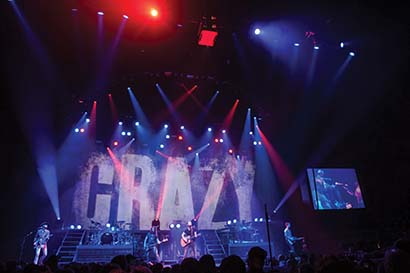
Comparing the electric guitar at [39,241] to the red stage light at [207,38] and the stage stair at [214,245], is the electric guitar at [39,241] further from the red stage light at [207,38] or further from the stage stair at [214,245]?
the red stage light at [207,38]

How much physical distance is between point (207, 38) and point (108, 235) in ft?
26.7

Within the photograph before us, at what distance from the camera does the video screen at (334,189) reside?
14.1m

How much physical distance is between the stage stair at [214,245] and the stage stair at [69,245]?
17.0 ft

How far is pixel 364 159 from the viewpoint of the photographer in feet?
50.5

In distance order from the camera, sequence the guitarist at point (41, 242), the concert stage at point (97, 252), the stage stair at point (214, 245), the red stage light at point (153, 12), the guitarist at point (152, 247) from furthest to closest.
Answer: the stage stair at point (214, 245) < the guitarist at point (152, 247) < the concert stage at point (97, 252) < the guitarist at point (41, 242) < the red stage light at point (153, 12)

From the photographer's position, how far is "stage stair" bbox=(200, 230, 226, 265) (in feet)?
42.7

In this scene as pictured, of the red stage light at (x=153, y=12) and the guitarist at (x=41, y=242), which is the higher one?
the red stage light at (x=153, y=12)

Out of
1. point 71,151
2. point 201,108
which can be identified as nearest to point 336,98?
point 201,108

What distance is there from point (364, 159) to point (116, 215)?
12.1m

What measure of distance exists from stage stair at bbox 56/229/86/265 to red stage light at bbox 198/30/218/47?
28.8ft

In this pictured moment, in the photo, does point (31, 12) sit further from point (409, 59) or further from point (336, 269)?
point (409, 59)

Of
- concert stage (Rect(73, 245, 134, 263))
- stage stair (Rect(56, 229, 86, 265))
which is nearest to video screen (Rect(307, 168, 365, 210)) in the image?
concert stage (Rect(73, 245, 134, 263))

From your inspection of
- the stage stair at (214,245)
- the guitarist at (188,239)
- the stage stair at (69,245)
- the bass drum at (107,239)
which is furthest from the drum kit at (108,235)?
the stage stair at (214,245)

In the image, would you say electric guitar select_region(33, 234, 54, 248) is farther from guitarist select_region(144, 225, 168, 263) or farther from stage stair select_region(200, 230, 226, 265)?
stage stair select_region(200, 230, 226, 265)
